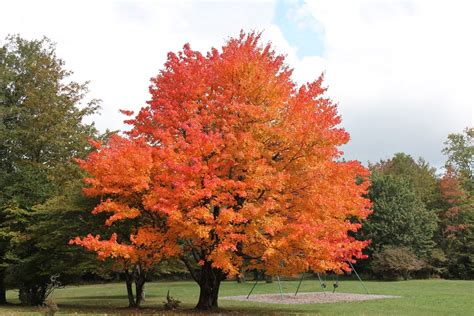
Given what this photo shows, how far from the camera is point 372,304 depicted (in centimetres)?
2730

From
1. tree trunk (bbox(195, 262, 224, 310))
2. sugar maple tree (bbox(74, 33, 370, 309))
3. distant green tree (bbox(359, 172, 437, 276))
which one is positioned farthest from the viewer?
distant green tree (bbox(359, 172, 437, 276))

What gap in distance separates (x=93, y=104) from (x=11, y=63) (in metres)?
6.37

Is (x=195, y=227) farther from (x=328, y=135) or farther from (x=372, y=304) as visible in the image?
(x=372, y=304)

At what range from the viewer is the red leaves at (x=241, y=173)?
18.0 metres

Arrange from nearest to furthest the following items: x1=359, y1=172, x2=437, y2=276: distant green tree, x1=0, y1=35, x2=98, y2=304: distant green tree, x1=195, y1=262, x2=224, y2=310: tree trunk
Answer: x1=195, y1=262, x2=224, y2=310: tree trunk
x1=0, y1=35, x2=98, y2=304: distant green tree
x1=359, y1=172, x2=437, y2=276: distant green tree

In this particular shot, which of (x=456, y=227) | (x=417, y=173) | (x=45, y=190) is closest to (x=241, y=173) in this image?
(x=45, y=190)

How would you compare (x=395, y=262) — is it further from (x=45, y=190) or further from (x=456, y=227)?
(x=45, y=190)

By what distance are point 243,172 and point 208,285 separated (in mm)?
7072

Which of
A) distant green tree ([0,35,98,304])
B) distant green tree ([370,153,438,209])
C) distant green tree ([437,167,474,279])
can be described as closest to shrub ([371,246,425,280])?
distant green tree ([437,167,474,279])

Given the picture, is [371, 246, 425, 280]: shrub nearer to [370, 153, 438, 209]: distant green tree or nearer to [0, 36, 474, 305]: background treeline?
[0, 36, 474, 305]: background treeline

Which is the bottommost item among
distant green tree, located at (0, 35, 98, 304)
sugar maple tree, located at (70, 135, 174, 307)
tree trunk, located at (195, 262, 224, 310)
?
tree trunk, located at (195, 262, 224, 310)

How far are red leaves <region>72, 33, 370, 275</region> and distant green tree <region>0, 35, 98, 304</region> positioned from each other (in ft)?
40.5

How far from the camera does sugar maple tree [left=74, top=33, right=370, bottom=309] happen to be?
1795 cm

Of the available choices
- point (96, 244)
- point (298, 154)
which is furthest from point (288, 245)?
point (96, 244)
